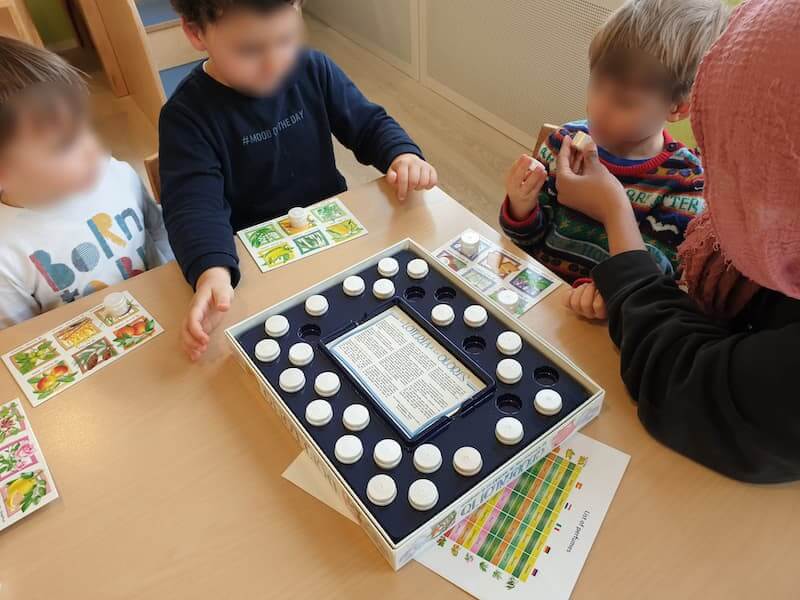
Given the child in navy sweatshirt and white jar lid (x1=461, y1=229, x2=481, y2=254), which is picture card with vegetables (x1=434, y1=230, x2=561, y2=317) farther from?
the child in navy sweatshirt

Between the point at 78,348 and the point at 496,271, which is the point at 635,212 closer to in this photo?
the point at 496,271

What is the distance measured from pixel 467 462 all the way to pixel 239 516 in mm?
250

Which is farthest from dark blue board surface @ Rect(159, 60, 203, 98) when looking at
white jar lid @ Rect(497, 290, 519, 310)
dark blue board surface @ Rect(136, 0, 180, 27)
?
white jar lid @ Rect(497, 290, 519, 310)

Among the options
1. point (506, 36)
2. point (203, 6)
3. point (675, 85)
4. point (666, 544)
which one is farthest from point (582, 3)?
point (666, 544)

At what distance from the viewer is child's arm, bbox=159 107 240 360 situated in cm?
80

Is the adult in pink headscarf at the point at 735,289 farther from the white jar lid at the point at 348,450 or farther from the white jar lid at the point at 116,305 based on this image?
the white jar lid at the point at 116,305

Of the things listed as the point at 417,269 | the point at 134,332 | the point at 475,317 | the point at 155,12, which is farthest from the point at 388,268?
the point at 155,12

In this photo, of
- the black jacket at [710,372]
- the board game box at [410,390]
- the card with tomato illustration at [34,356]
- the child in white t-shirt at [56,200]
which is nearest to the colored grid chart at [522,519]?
the board game box at [410,390]

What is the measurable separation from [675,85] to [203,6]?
751mm

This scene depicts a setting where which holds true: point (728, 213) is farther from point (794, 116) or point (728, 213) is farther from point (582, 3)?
point (582, 3)

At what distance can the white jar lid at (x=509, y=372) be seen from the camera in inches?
26.4

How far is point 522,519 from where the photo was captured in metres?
0.60

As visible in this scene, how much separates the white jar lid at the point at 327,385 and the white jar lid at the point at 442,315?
15cm

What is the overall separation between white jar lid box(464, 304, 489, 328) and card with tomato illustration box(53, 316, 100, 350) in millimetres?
519
